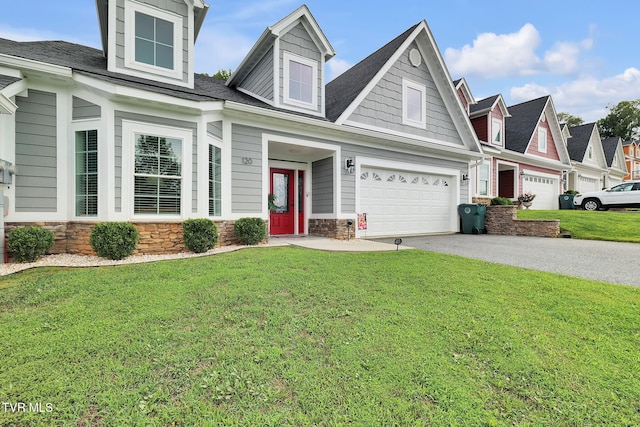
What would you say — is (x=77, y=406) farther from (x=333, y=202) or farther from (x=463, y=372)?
(x=333, y=202)

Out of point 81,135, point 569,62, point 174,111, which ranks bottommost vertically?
point 81,135

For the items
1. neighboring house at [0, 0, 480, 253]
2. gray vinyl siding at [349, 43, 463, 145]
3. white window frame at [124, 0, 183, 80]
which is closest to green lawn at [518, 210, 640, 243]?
neighboring house at [0, 0, 480, 253]

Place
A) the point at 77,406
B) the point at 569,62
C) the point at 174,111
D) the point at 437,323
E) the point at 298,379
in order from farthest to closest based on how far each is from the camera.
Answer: the point at 569,62 < the point at 174,111 < the point at 437,323 < the point at 298,379 < the point at 77,406

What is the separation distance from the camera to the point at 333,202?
29.8 feet

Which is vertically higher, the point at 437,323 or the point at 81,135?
the point at 81,135

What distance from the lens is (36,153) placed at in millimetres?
5773

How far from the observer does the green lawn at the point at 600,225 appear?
9.27 meters

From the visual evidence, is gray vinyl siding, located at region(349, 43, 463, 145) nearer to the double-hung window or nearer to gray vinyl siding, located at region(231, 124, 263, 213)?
the double-hung window

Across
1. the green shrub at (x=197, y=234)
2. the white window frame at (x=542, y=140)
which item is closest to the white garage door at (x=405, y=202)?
the green shrub at (x=197, y=234)

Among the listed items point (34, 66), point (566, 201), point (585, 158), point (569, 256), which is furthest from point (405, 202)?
point (585, 158)

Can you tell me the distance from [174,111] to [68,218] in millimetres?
3150

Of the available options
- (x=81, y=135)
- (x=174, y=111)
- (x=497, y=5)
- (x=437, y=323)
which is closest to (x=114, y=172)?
(x=81, y=135)

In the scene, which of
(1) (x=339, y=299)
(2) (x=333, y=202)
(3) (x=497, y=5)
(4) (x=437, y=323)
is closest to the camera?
(4) (x=437, y=323)

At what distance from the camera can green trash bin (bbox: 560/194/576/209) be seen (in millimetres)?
17062
